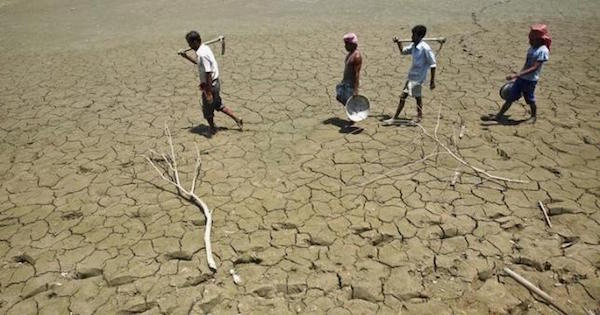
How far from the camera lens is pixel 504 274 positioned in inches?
134

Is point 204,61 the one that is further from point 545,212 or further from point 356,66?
point 545,212

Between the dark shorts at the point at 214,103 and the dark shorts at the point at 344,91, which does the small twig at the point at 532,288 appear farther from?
the dark shorts at the point at 214,103

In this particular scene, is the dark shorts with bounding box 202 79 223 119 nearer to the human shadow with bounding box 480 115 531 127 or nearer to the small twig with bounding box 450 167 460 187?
Answer: the small twig with bounding box 450 167 460 187

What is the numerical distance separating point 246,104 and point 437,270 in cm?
421

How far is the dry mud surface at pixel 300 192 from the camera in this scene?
3.44 metres

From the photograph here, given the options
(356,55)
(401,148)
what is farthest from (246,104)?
(401,148)

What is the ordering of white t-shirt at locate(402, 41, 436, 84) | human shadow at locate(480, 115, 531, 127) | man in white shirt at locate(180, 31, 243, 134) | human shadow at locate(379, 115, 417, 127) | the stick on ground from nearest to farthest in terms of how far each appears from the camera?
the stick on ground < man in white shirt at locate(180, 31, 243, 134) < white t-shirt at locate(402, 41, 436, 84) < human shadow at locate(480, 115, 531, 127) < human shadow at locate(379, 115, 417, 127)

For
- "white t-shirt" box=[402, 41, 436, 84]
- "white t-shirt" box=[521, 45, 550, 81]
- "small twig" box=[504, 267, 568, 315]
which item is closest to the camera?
"small twig" box=[504, 267, 568, 315]

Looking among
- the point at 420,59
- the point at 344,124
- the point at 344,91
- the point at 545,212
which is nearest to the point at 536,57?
the point at 420,59

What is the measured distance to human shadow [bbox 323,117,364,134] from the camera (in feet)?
18.6

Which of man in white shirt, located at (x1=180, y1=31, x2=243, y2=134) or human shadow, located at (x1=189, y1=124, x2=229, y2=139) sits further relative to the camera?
human shadow, located at (x1=189, y1=124, x2=229, y2=139)

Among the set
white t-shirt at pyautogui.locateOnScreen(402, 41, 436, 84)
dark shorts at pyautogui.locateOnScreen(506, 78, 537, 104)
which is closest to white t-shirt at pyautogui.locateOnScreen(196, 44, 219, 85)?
white t-shirt at pyautogui.locateOnScreen(402, 41, 436, 84)

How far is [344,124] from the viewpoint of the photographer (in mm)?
5926

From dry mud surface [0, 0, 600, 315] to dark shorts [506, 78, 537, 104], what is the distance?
40 centimetres
